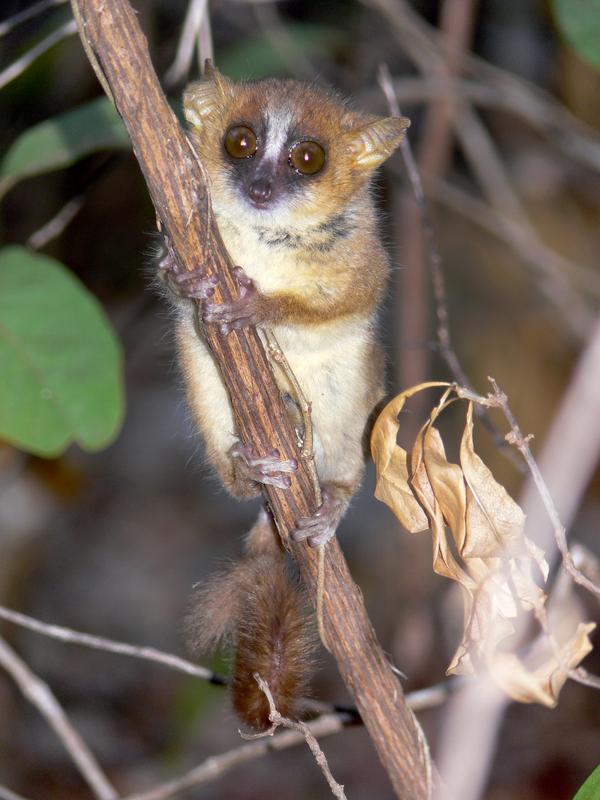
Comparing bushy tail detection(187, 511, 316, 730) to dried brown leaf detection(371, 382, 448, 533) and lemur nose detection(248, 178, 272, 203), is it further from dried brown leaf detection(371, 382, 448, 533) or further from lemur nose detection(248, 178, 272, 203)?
lemur nose detection(248, 178, 272, 203)

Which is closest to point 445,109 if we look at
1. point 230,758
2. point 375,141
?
→ point 375,141

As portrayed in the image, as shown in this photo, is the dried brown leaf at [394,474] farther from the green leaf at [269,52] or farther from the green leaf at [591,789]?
the green leaf at [269,52]

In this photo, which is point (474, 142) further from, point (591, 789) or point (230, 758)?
point (591, 789)

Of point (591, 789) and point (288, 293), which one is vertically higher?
point (288, 293)

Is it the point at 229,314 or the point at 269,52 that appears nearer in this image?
the point at 229,314

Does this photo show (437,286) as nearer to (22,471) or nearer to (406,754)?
(406,754)

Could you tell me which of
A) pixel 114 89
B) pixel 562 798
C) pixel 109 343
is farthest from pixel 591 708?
pixel 114 89
